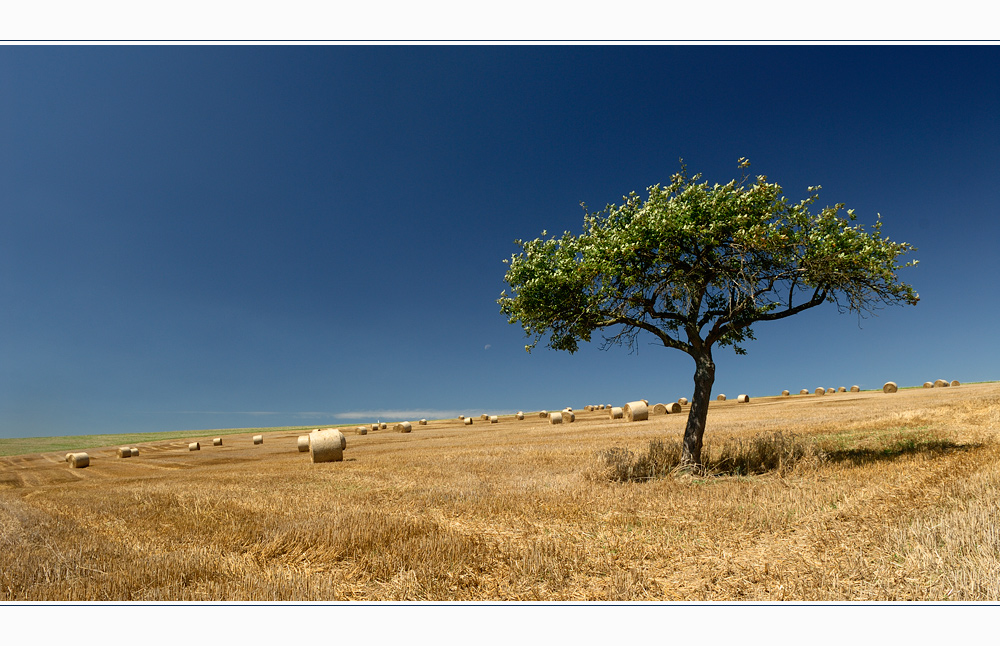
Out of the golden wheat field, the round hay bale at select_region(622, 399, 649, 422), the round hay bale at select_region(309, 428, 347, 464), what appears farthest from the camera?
the round hay bale at select_region(622, 399, 649, 422)

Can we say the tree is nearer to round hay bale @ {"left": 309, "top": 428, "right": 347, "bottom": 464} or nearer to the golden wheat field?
Answer: the golden wheat field

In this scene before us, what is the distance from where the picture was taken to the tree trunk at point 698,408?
561 inches

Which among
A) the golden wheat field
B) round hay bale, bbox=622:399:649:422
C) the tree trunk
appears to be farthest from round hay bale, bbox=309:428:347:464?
round hay bale, bbox=622:399:649:422

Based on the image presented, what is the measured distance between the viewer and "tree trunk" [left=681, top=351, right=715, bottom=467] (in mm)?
14258

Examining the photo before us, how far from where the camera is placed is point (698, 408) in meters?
14.5

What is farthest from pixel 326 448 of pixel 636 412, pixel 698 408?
pixel 636 412

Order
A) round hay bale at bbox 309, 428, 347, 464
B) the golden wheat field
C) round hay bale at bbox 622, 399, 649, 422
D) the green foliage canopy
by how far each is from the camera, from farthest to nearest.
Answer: round hay bale at bbox 622, 399, 649, 422
round hay bale at bbox 309, 428, 347, 464
the green foliage canopy
the golden wheat field

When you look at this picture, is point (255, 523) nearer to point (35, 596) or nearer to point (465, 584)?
point (35, 596)

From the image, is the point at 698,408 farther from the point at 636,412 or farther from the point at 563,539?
the point at 636,412

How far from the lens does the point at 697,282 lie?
14.8 metres

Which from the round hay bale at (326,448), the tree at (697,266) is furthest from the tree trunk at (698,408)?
the round hay bale at (326,448)

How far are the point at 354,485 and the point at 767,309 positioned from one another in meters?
15.1

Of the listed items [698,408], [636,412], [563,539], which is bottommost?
[636,412]

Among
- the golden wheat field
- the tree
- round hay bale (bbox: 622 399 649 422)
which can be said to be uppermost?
the tree
